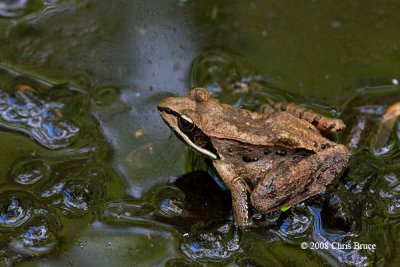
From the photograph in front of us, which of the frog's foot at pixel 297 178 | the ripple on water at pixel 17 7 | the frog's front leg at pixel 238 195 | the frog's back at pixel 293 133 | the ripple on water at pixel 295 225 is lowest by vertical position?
the ripple on water at pixel 295 225

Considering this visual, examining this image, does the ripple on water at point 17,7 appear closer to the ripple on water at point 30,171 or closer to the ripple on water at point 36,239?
the ripple on water at point 30,171

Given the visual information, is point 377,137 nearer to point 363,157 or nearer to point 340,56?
point 363,157

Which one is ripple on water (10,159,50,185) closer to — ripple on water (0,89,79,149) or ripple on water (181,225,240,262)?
ripple on water (0,89,79,149)

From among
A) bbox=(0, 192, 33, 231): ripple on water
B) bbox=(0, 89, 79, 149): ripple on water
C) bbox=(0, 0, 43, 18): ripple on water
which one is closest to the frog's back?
bbox=(0, 89, 79, 149): ripple on water

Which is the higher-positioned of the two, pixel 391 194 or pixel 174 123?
pixel 174 123

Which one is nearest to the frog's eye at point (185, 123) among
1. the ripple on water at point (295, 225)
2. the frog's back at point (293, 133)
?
the frog's back at point (293, 133)

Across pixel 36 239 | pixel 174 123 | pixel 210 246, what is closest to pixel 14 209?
pixel 36 239

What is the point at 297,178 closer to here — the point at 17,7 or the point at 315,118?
the point at 315,118

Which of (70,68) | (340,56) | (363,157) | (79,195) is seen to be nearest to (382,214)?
(363,157)
